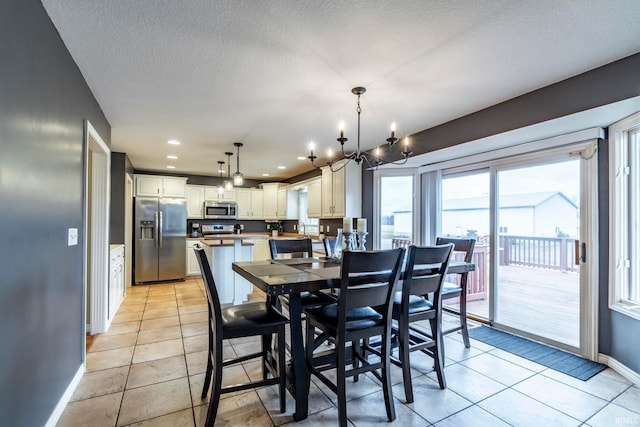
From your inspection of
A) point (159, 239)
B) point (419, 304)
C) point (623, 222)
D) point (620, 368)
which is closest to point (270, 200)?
point (159, 239)

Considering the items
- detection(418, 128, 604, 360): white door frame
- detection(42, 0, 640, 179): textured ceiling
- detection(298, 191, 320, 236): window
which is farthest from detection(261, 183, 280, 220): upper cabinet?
detection(418, 128, 604, 360): white door frame

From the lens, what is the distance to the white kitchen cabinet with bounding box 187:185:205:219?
698cm

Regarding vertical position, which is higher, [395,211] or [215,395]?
[395,211]

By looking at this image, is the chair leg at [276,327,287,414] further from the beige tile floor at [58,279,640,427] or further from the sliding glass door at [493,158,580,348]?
the sliding glass door at [493,158,580,348]

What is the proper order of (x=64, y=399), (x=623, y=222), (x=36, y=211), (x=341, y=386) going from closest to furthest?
(x=36, y=211) → (x=341, y=386) → (x=64, y=399) → (x=623, y=222)

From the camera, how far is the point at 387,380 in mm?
1920

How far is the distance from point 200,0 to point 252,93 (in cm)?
113

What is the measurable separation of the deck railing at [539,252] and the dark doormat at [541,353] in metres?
0.80

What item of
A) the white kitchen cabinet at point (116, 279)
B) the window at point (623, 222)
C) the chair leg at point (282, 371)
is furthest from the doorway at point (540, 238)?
the white kitchen cabinet at point (116, 279)

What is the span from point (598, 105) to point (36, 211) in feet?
11.9

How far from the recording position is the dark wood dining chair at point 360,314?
177 cm

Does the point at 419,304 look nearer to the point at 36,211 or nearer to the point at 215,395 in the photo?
the point at 215,395

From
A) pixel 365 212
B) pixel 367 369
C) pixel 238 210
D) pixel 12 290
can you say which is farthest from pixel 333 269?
pixel 238 210

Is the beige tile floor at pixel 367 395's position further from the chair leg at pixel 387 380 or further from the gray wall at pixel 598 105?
the gray wall at pixel 598 105
